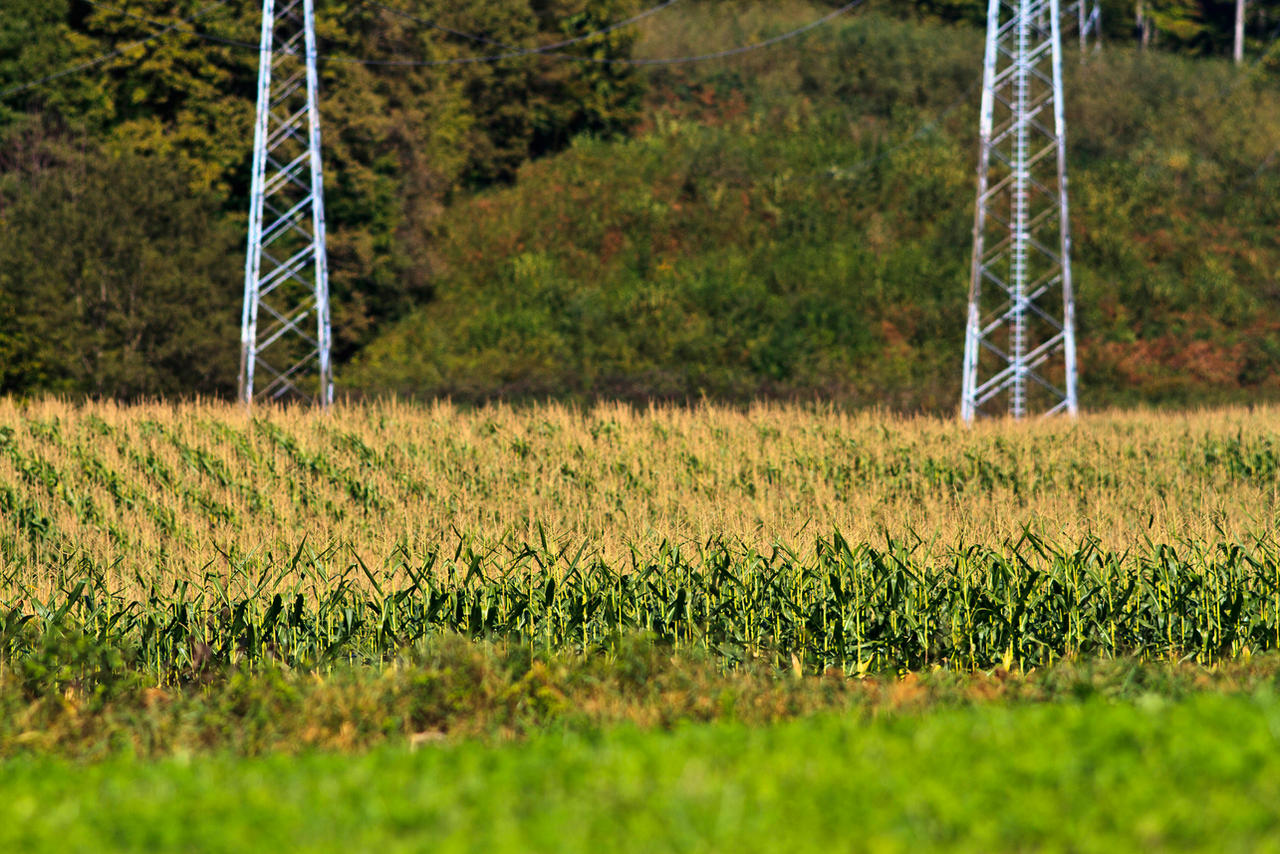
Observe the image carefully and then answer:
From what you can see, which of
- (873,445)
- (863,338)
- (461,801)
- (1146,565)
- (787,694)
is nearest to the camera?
(461,801)

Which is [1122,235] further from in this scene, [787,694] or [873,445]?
[787,694]

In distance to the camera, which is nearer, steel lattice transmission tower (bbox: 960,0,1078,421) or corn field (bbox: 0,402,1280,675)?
corn field (bbox: 0,402,1280,675)

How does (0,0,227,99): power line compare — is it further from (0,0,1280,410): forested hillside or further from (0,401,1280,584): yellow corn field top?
(0,401,1280,584): yellow corn field top

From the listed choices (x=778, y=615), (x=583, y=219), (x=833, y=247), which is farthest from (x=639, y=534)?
(x=583, y=219)

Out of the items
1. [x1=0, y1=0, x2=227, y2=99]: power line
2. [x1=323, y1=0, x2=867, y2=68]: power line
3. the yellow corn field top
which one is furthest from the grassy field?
[x1=0, y1=0, x2=227, y2=99]: power line

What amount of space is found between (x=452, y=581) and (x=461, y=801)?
584 cm

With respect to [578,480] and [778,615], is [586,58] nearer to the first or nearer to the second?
[578,480]

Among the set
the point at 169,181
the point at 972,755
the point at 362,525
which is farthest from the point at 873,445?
the point at 169,181

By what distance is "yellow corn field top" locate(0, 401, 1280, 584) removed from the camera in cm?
1417

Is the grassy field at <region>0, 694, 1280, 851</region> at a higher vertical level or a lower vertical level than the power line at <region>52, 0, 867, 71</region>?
lower

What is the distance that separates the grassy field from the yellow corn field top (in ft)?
18.8

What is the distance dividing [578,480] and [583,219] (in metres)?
28.3

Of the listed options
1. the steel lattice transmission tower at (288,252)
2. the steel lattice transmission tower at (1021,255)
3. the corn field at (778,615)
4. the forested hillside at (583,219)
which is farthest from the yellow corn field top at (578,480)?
the forested hillside at (583,219)

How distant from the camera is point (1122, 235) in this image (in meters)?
43.9
